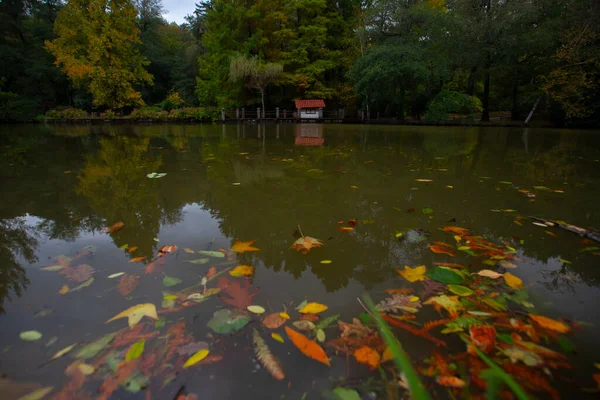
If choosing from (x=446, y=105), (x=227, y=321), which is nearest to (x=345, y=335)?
(x=227, y=321)

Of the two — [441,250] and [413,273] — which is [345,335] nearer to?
[413,273]

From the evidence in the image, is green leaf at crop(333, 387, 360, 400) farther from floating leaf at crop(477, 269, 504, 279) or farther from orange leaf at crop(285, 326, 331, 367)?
floating leaf at crop(477, 269, 504, 279)

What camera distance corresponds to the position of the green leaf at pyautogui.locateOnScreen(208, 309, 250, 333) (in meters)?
1.28

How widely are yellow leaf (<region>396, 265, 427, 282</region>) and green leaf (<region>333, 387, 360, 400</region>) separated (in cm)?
80

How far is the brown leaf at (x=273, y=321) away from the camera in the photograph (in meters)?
1.29

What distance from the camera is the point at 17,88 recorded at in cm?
2262

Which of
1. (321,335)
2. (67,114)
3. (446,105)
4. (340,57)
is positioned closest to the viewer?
(321,335)

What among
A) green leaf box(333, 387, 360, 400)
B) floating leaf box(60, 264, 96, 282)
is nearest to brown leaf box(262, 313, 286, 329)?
green leaf box(333, 387, 360, 400)

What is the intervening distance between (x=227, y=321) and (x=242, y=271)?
0.42 m

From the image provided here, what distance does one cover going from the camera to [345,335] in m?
1.25

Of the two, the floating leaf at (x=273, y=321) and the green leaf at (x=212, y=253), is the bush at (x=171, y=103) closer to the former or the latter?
the green leaf at (x=212, y=253)

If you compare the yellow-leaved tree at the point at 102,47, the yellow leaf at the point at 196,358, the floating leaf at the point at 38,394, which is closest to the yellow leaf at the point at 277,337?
the yellow leaf at the point at 196,358

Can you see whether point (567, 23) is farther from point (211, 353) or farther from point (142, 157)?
point (211, 353)

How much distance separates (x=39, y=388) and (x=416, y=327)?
1.37 metres
